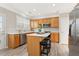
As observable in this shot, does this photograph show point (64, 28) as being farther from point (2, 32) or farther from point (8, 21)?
point (2, 32)

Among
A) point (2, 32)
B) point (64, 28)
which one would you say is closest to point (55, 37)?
point (64, 28)

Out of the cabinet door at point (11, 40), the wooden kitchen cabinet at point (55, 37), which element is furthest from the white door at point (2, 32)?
the wooden kitchen cabinet at point (55, 37)

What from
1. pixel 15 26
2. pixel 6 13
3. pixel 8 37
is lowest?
pixel 8 37

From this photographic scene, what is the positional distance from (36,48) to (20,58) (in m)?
2.57

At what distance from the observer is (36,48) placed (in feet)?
11.7

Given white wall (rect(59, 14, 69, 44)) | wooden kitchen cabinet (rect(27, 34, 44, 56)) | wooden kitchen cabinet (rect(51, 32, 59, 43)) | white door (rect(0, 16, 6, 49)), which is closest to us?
wooden kitchen cabinet (rect(27, 34, 44, 56))

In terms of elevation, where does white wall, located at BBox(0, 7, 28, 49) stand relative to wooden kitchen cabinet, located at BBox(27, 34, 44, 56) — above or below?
above

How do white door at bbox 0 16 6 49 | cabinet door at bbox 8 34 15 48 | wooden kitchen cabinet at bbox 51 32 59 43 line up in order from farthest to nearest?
wooden kitchen cabinet at bbox 51 32 59 43
cabinet door at bbox 8 34 15 48
white door at bbox 0 16 6 49

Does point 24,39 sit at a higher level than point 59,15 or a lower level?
lower

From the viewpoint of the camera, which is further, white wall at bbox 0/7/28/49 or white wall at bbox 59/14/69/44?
white wall at bbox 59/14/69/44

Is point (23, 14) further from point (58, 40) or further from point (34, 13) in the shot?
point (58, 40)

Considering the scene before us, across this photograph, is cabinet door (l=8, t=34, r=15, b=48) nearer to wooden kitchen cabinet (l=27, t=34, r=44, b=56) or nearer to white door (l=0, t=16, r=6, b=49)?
white door (l=0, t=16, r=6, b=49)

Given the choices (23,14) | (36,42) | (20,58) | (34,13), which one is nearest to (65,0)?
(20,58)

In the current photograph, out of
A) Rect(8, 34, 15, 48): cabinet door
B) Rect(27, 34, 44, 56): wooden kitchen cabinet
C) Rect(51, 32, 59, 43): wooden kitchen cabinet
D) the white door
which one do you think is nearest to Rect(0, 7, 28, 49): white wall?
the white door
